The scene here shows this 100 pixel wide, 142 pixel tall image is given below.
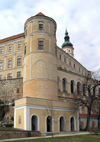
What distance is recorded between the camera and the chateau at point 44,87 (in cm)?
3222

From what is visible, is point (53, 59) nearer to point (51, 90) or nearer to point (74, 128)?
point (51, 90)

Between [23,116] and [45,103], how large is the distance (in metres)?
4.68

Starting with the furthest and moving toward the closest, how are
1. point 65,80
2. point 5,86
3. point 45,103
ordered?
point 5,86
point 65,80
point 45,103

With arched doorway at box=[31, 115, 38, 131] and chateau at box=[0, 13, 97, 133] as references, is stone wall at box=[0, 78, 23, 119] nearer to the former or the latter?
chateau at box=[0, 13, 97, 133]

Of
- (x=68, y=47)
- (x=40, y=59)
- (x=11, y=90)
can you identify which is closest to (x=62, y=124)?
(x=40, y=59)

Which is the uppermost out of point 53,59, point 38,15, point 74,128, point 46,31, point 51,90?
point 38,15

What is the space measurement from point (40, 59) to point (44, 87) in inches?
225

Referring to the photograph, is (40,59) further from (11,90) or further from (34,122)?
(11,90)

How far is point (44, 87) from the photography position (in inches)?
1505

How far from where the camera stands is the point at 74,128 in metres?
37.7

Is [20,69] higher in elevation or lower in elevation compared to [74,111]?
higher

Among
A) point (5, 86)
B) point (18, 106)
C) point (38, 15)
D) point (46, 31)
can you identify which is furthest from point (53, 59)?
point (5, 86)

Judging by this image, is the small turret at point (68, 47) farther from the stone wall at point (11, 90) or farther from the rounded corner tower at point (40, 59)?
the rounded corner tower at point (40, 59)

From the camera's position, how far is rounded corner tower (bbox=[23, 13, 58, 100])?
38531mm
